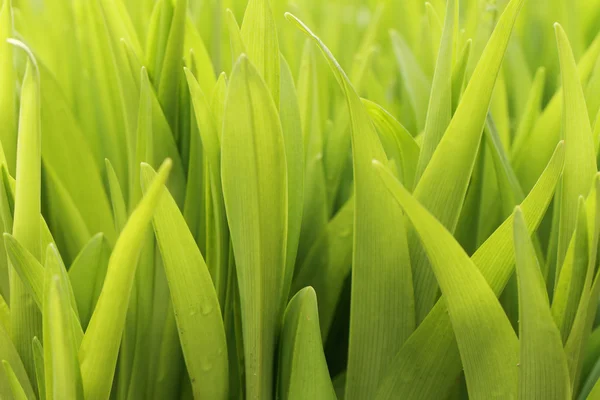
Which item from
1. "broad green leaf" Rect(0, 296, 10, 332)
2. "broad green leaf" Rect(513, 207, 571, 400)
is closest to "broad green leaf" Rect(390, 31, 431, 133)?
"broad green leaf" Rect(513, 207, 571, 400)

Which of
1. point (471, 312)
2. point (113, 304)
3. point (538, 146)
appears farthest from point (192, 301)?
point (538, 146)

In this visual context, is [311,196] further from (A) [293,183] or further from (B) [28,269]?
(B) [28,269]

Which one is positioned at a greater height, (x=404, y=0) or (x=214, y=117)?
(x=404, y=0)

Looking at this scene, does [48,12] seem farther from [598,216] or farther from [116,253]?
[598,216]

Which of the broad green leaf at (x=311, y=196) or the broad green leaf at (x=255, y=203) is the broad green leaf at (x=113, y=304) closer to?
the broad green leaf at (x=255, y=203)

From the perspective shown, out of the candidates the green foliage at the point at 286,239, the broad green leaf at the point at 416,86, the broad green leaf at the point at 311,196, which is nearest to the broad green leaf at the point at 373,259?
the green foliage at the point at 286,239

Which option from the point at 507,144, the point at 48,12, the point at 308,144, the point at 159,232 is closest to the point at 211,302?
the point at 159,232

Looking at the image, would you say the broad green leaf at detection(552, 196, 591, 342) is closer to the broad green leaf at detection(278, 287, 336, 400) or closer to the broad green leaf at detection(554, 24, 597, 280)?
the broad green leaf at detection(554, 24, 597, 280)
